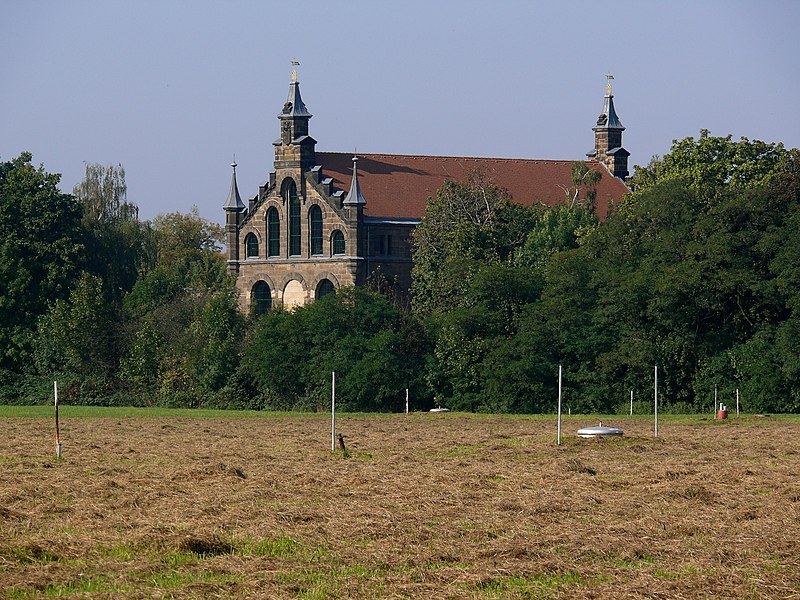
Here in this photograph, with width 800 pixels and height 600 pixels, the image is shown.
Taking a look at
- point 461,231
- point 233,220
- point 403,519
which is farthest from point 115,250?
point 403,519

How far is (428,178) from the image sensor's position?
97438 millimetres

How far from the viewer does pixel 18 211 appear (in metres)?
85.9

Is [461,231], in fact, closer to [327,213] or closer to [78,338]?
[327,213]

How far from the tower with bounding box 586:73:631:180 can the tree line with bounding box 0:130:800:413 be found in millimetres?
15230

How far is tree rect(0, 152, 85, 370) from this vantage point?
82000 millimetres

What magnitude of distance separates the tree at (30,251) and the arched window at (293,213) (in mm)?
12732

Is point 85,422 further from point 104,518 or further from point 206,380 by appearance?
point 104,518

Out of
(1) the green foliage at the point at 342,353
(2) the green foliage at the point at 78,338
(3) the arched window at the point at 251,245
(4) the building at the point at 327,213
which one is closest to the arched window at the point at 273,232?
(4) the building at the point at 327,213

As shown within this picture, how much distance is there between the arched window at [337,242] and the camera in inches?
3661

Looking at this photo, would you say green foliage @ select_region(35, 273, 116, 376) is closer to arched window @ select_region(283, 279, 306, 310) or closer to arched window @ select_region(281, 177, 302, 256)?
arched window @ select_region(283, 279, 306, 310)

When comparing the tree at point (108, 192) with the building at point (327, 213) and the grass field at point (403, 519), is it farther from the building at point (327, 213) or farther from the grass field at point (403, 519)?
the grass field at point (403, 519)

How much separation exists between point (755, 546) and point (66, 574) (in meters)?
8.74

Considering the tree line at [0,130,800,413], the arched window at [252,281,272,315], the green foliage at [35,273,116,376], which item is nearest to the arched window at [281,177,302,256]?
the arched window at [252,281,272,315]

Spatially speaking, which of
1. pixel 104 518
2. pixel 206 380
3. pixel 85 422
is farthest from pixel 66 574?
pixel 206 380
